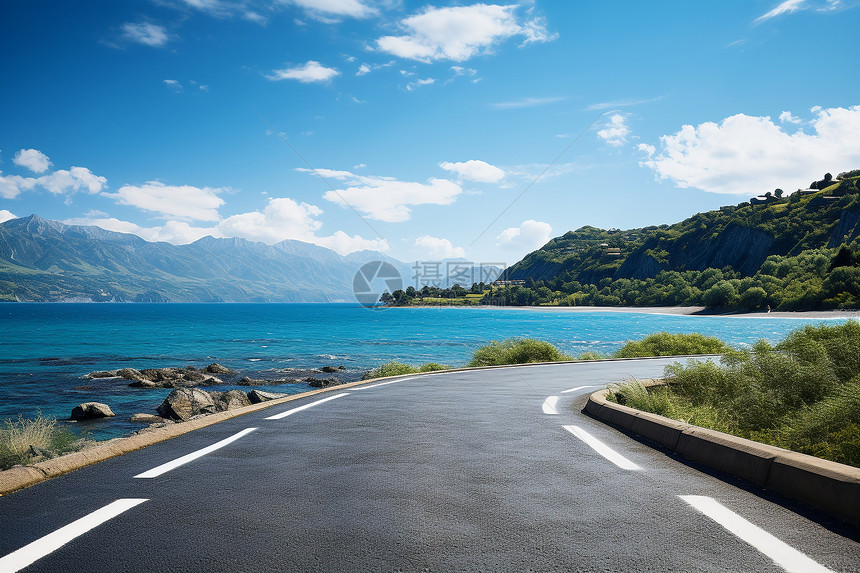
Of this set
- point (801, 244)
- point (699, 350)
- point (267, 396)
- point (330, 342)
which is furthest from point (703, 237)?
point (267, 396)

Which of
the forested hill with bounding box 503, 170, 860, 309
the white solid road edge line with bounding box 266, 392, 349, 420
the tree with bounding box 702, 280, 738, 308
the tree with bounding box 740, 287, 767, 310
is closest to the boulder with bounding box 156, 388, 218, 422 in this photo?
the white solid road edge line with bounding box 266, 392, 349, 420

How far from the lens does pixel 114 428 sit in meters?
18.3

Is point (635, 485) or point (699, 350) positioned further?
point (699, 350)

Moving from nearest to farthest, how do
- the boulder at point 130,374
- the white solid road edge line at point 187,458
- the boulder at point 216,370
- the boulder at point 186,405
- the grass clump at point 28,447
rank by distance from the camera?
1. the white solid road edge line at point 187,458
2. the grass clump at point 28,447
3. the boulder at point 186,405
4. the boulder at point 130,374
5. the boulder at point 216,370

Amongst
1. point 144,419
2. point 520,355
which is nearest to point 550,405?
point 144,419

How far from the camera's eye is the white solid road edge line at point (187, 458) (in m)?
5.54

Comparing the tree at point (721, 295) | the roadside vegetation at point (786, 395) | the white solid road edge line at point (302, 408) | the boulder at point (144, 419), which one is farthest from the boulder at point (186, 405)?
the tree at point (721, 295)

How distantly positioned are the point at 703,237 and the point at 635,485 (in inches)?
7319

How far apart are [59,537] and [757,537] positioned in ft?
15.0

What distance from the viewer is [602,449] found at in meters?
6.85

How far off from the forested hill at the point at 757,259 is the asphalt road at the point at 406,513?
9992 cm

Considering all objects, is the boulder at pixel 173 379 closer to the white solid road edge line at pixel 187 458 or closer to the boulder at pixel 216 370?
the boulder at pixel 216 370

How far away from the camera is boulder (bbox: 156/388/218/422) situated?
19.2 m

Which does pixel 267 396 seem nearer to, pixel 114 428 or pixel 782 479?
pixel 114 428
